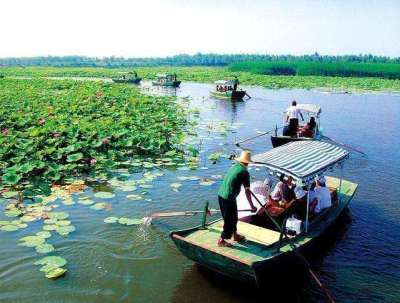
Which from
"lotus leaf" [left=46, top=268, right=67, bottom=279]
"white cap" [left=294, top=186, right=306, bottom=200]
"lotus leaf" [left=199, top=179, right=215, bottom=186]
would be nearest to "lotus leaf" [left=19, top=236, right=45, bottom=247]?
"lotus leaf" [left=46, top=268, right=67, bottom=279]

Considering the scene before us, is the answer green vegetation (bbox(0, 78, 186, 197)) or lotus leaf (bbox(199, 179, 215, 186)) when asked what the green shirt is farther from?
green vegetation (bbox(0, 78, 186, 197))

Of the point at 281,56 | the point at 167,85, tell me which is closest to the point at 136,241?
the point at 167,85

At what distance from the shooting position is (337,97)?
3781cm

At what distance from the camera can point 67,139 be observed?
13.8 m

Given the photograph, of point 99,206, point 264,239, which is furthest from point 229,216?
point 99,206

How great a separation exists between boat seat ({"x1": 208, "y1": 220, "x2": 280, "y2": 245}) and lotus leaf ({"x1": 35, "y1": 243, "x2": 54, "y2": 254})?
2880mm

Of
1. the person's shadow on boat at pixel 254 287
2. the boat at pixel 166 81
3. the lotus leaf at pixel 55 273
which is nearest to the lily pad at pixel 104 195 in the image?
the lotus leaf at pixel 55 273

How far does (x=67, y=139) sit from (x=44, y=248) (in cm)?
692

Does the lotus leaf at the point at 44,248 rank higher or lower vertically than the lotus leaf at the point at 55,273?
higher

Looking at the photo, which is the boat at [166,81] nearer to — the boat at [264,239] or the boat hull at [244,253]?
the boat at [264,239]

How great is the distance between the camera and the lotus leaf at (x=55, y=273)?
6.70m

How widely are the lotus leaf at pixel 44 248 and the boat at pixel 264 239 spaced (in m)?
2.36

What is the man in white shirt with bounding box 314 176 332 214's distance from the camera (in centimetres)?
834

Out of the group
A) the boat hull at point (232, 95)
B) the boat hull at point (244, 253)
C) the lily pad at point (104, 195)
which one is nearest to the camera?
the boat hull at point (244, 253)
